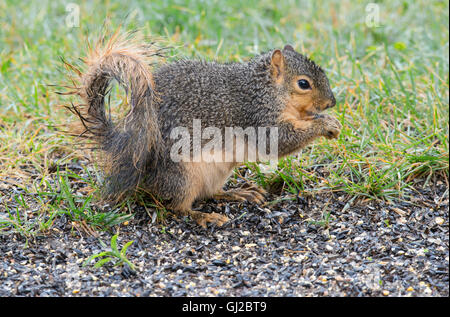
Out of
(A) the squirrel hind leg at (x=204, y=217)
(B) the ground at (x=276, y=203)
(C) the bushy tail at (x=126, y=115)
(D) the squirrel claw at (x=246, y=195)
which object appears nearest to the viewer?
(B) the ground at (x=276, y=203)

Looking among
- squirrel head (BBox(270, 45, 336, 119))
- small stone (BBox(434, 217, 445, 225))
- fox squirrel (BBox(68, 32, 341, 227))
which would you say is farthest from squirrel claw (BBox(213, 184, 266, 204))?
small stone (BBox(434, 217, 445, 225))

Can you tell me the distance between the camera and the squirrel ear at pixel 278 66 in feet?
11.7

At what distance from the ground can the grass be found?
0.6 inches

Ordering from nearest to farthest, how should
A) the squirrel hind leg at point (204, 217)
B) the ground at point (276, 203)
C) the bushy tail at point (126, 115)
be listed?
1. the ground at point (276, 203)
2. the bushy tail at point (126, 115)
3. the squirrel hind leg at point (204, 217)

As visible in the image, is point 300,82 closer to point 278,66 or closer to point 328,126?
point 278,66

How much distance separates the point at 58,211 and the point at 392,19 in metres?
3.62

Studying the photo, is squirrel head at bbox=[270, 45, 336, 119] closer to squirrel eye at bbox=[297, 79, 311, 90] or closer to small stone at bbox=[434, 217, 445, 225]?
squirrel eye at bbox=[297, 79, 311, 90]

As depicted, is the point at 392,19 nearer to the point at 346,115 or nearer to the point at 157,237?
the point at 346,115

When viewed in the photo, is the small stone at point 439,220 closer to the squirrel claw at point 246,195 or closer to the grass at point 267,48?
the grass at point 267,48

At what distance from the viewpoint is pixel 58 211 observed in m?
3.30

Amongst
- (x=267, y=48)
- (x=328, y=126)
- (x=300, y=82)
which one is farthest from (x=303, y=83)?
(x=267, y=48)

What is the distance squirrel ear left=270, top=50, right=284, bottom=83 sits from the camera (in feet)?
11.7

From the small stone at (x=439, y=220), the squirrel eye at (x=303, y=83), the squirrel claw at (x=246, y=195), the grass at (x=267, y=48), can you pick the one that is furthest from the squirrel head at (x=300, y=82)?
the small stone at (x=439, y=220)

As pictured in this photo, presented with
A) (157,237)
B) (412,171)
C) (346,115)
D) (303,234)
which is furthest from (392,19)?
(157,237)
